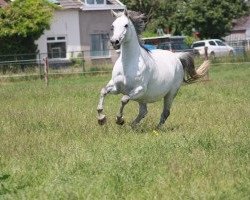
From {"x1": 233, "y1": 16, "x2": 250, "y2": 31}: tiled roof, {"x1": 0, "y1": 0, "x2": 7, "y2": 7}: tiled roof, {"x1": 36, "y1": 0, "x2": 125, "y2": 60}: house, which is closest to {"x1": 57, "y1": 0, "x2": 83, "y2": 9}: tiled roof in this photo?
{"x1": 36, "y1": 0, "x2": 125, "y2": 60}: house

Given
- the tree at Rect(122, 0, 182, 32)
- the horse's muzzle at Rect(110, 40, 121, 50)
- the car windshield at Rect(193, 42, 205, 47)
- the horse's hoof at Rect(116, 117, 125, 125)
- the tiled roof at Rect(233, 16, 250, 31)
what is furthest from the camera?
the tiled roof at Rect(233, 16, 250, 31)

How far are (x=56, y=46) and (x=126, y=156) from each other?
1369 inches

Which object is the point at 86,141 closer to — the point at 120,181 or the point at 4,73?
the point at 120,181

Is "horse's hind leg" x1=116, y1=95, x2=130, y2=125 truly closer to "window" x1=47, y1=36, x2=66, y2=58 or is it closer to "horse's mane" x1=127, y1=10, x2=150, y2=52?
"horse's mane" x1=127, y1=10, x2=150, y2=52

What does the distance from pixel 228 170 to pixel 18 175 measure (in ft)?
6.91

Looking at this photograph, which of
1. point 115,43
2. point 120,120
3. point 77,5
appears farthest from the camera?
point 77,5

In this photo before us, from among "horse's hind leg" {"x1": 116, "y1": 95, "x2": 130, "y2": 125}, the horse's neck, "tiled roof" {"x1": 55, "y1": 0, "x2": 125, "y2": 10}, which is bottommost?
"horse's hind leg" {"x1": 116, "y1": 95, "x2": 130, "y2": 125}

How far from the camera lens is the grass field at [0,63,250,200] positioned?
20.4 feet

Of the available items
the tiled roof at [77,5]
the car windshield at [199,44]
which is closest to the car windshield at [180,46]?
the car windshield at [199,44]

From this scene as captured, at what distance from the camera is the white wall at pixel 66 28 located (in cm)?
4181

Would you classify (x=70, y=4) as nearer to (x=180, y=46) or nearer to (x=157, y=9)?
(x=180, y=46)

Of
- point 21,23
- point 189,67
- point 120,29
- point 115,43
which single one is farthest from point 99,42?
point 115,43

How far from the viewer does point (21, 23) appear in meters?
37.4

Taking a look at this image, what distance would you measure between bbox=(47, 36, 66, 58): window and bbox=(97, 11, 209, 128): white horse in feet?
99.5
